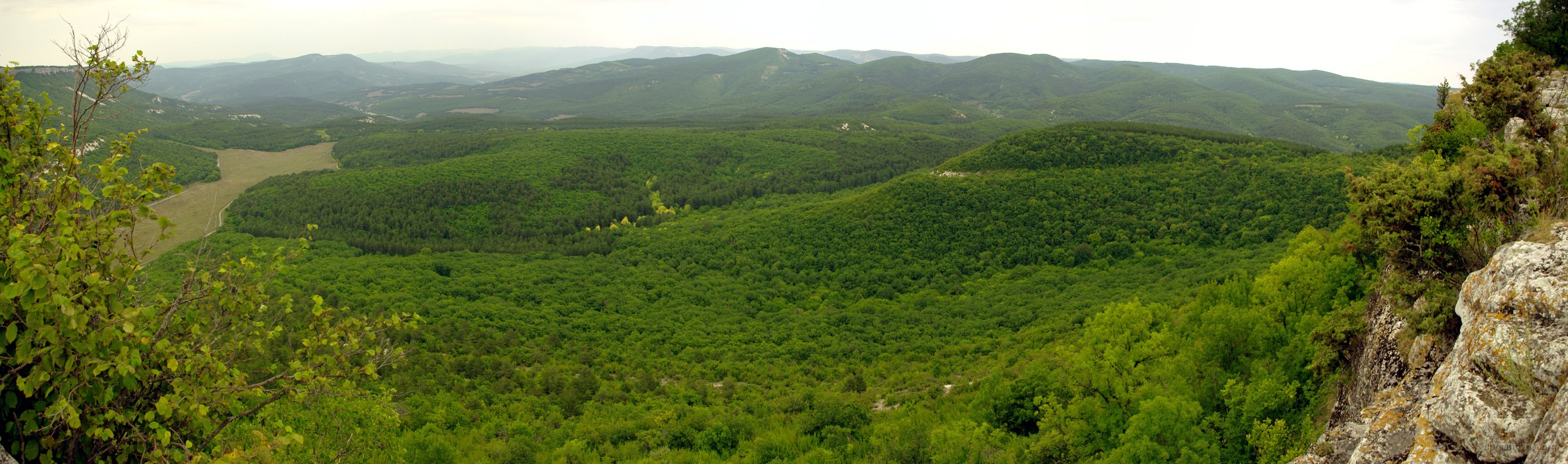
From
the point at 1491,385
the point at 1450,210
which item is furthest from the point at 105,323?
the point at 1450,210

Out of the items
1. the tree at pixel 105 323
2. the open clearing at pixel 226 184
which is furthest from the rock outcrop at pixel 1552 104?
the open clearing at pixel 226 184

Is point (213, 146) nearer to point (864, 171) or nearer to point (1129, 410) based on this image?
point (864, 171)

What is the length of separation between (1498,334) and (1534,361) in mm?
568

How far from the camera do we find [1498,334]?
8227 millimetres

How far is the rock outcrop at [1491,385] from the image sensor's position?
24.3 ft

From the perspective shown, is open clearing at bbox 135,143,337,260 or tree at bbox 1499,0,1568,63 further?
open clearing at bbox 135,143,337,260

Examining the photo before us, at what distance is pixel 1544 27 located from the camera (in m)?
22.1

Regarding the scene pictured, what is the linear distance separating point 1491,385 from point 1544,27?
77.1ft

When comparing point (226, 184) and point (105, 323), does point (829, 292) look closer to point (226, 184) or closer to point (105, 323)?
point (105, 323)

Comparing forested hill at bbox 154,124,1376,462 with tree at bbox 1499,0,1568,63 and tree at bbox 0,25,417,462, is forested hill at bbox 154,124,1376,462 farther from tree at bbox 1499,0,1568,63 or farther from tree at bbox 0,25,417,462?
tree at bbox 1499,0,1568,63

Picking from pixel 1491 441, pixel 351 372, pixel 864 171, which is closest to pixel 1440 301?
pixel 1491 441

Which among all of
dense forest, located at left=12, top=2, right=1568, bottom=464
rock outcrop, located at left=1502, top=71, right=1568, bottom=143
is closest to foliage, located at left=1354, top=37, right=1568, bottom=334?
dense forest, located at left=12, top=2, right=1568, bottom=464

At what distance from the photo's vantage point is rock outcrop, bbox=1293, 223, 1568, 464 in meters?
7.40

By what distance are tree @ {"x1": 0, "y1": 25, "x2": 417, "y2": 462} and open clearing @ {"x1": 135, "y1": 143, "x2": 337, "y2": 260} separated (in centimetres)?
7136
